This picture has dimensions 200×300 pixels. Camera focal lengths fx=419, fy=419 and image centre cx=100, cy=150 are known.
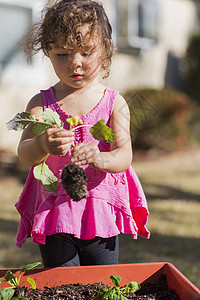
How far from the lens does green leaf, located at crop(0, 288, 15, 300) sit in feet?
4.38

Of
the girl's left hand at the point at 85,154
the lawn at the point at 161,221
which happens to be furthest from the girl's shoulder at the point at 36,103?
the lawn at the point at 161,221

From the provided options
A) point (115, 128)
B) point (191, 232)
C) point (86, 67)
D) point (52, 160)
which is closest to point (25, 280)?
point (52, 160)

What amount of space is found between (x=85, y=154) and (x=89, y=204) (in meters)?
0.37

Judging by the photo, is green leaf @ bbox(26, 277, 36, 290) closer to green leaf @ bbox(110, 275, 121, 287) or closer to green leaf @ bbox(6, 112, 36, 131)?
green leaf @ bbox(110, 275, 121, 287)

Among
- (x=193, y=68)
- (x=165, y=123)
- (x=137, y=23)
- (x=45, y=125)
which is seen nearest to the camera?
(x=45, y=125)

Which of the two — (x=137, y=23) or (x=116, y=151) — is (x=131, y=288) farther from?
(x=137, y=23)

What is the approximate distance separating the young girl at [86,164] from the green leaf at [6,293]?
28cm

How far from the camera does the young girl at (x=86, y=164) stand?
1.51 metres

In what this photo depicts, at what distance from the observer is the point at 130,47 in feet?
30.5

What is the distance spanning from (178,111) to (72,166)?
7640mm

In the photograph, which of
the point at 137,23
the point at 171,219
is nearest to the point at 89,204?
the point at 171,219

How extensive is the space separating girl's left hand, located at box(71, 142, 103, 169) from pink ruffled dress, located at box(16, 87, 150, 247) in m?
0.25

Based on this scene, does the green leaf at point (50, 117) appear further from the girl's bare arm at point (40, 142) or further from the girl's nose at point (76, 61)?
the girl's nose at point (76, 61)

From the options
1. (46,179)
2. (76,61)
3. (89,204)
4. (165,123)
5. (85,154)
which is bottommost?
(165,123)
